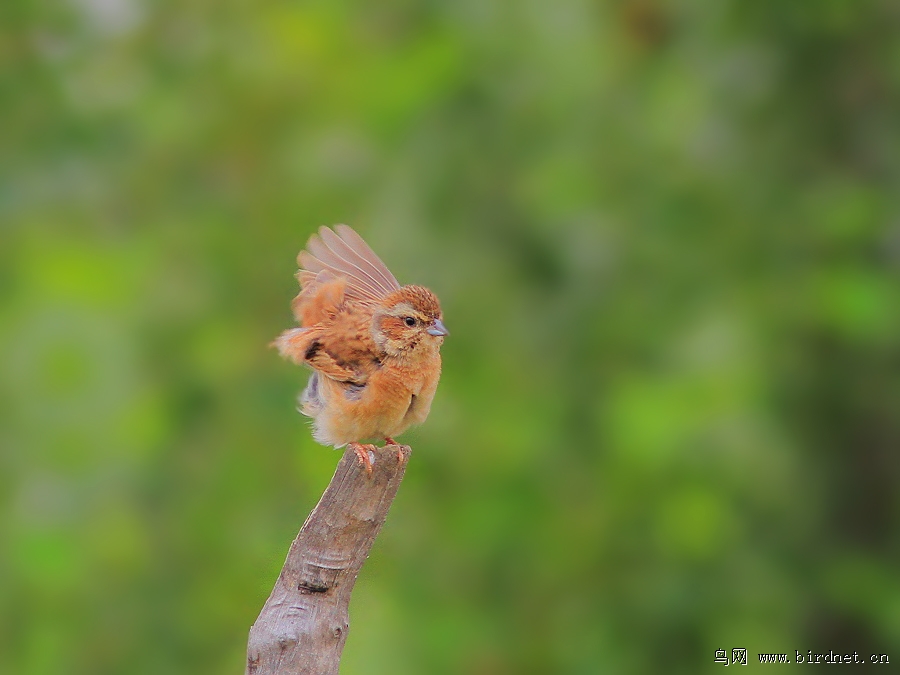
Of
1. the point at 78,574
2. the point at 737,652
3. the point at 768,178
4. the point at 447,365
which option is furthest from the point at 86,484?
the point at 768,178

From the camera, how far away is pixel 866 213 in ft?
14.9

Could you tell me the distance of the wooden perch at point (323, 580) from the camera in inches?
104

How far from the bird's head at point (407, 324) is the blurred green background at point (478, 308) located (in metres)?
1.00

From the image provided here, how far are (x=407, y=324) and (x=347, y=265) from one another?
37 cm

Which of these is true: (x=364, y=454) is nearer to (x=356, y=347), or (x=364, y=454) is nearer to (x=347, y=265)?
(x=356, y=347)

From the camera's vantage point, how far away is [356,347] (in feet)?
11.4

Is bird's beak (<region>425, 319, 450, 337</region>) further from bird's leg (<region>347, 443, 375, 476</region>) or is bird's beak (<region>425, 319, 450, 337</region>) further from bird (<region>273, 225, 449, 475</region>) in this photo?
bird's leg (<region>347, 443, 375, 476</region>)

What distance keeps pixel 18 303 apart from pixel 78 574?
45.9 inches

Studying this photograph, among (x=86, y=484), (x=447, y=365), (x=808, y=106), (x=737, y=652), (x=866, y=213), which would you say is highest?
(x=808, y=106)

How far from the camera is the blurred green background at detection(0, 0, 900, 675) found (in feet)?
15.2

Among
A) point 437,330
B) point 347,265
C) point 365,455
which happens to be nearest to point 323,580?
point 365,455

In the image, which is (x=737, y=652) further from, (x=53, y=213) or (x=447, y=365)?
(x=53, y=213)

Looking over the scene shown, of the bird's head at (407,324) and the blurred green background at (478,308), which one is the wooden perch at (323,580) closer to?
→ the bird's head at (407,324)

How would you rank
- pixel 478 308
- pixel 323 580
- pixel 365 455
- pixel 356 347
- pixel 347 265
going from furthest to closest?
pixel 478 308 < pixel 347 265 < pixel 356 347 < pixel 365 455 < pixel 323 580
